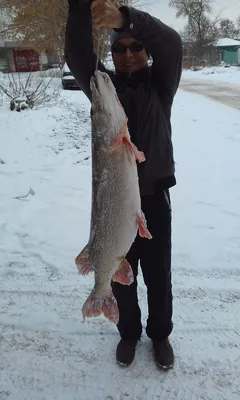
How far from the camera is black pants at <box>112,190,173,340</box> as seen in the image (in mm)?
2289

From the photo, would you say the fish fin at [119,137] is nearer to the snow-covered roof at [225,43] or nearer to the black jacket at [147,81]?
the black jacket at [147,81]

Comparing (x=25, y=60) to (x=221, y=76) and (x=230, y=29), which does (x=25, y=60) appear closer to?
(x=221, y=76)

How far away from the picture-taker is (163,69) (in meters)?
2.11

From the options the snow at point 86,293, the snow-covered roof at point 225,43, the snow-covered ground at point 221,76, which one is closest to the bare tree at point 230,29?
the snow-covered roof at point 225,43

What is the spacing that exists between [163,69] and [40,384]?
2074mm

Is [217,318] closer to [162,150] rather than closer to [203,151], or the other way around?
[162,150]

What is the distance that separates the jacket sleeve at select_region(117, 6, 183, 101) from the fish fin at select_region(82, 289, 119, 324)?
1.21 m

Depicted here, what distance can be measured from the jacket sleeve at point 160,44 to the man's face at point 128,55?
6 cm

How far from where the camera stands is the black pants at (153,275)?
2.29 meters

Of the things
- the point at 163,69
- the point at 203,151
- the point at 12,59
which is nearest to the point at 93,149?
the point at 163,69

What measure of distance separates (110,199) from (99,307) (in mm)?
618

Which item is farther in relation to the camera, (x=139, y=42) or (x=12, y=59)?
(x=12, y=59)

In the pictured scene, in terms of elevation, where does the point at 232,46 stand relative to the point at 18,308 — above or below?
above

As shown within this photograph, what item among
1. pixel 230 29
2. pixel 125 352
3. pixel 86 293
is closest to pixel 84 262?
pixel 125 352
